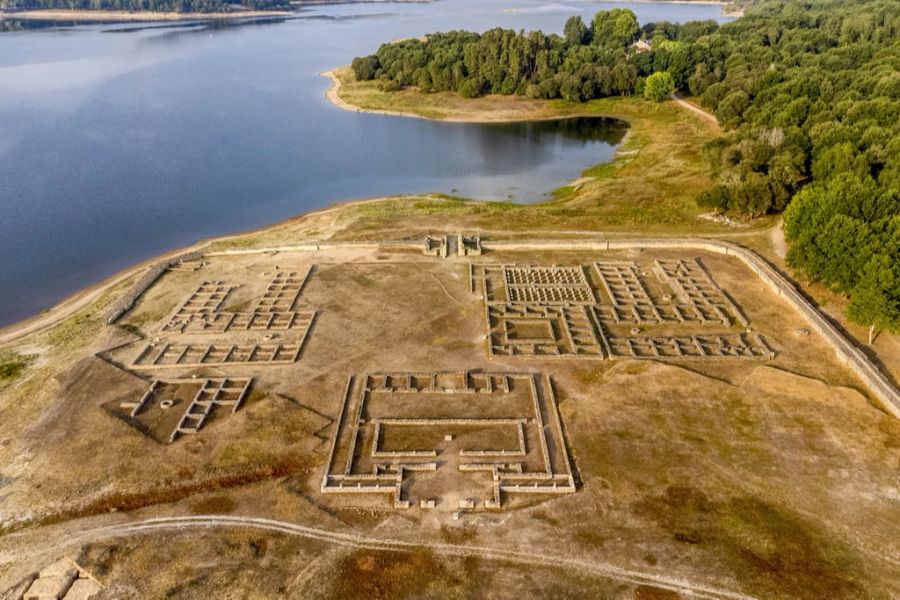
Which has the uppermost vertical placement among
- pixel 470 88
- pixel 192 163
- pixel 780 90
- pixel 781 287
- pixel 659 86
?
pixel 659 86

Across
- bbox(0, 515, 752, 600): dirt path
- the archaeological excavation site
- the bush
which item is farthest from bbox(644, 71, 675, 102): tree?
bbox(0, 515, 752, 600): dirt path

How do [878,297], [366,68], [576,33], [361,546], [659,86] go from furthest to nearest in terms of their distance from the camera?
[576,33] < [366,68] < [659,86] < [878,297] < [361,546]

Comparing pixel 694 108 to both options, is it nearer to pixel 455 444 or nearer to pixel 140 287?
pixel 455 444

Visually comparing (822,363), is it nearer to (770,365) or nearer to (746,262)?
(770,365)

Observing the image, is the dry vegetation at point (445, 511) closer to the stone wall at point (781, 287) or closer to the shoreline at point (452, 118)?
the stone wall at point (781, 287)

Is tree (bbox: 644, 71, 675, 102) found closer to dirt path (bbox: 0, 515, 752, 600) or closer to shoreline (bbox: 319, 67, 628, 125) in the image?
shoreline (bbox: 319, 67, 628, 125)

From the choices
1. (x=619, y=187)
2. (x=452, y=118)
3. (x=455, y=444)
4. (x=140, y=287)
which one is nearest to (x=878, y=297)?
(x=455, y=444)


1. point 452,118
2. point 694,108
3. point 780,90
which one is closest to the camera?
point 780,90
